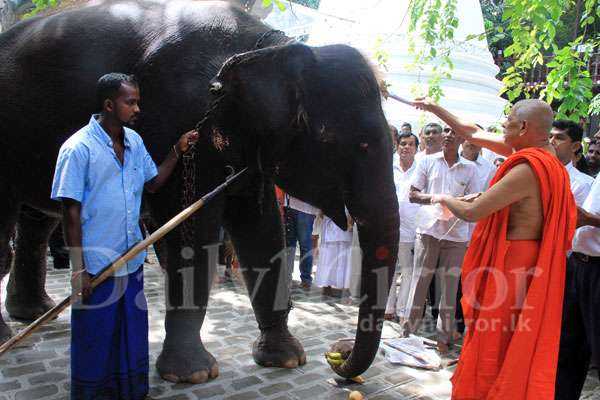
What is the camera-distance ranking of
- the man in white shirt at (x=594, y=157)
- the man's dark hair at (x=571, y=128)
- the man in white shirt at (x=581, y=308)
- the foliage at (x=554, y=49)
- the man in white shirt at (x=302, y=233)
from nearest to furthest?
the man in white shirt at (x=581, y=308) < the man's dark hair at (x=571, y=128) < the man in white shirt at (x=594, y=157) < the foliage at (x=554, y=49) < the man in white shirt at (x=302, y=233)

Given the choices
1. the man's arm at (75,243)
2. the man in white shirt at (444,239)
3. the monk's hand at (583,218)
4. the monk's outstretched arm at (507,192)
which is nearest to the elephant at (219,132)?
the monk's outstretched arm at (507,192)

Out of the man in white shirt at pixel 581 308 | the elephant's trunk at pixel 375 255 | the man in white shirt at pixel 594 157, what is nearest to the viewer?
the elephant's trunk at pixel 375 255

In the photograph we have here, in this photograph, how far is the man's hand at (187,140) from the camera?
3.19 metres

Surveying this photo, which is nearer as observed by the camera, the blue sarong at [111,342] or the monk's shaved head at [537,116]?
the blue sarong at [111,342]

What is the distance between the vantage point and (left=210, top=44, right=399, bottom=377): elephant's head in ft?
10.3

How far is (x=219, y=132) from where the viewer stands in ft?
11.0

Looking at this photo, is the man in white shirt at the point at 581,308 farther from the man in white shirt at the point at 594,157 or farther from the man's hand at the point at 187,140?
the man's hand at the point at 187,140

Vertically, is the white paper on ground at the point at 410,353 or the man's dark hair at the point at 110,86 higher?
the man's dark hair at the point at 110,86

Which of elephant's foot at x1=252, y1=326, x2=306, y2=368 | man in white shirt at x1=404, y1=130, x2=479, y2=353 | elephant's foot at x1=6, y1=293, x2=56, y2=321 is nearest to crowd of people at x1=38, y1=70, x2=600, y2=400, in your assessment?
elephant's foot at x1=252, y1=326, x2=306, y2=368

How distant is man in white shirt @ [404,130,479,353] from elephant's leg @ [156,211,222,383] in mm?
2098

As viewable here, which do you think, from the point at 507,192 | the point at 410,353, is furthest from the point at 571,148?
the point at 410,353

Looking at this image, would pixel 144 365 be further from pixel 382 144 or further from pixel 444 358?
pixel 444 358

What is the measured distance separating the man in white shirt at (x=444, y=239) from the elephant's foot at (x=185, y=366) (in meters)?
2.04

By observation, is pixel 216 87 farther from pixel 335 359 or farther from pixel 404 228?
pixel 404 228
